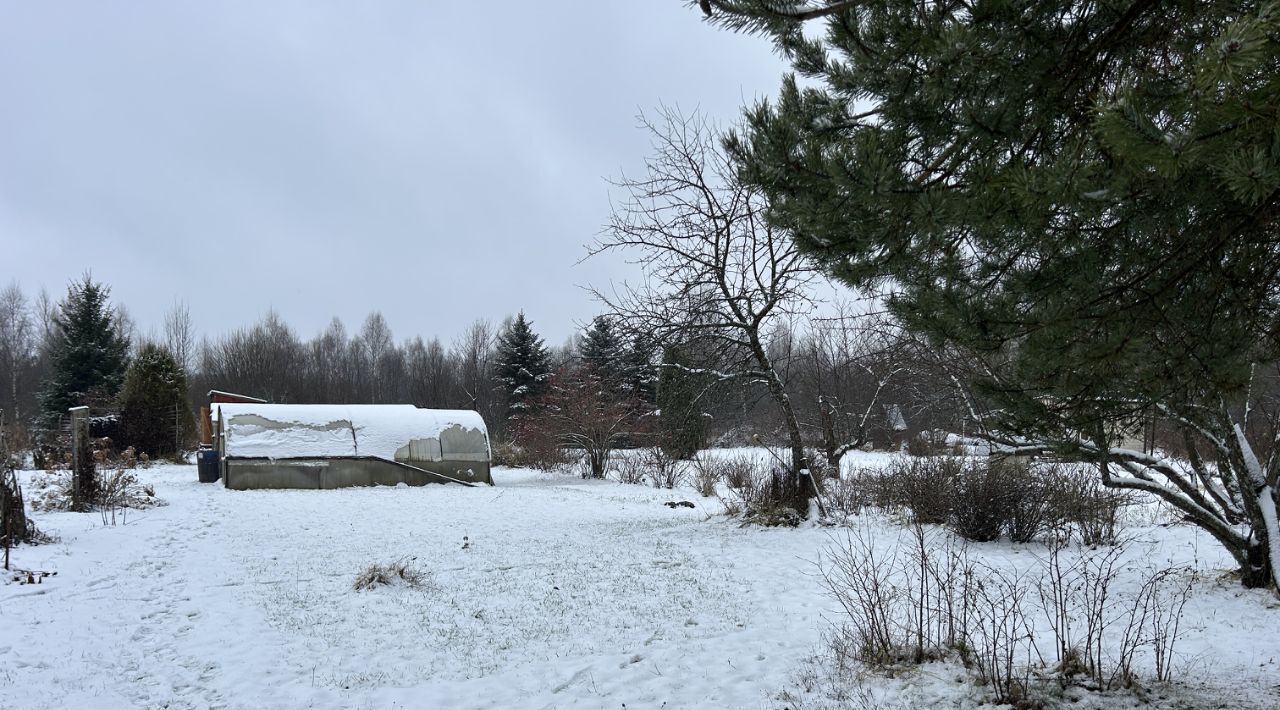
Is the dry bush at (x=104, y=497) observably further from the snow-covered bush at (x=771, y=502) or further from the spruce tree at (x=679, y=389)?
the snow-covered bush at (x=771, y=502)

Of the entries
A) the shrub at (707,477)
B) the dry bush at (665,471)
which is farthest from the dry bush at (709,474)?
the dry bush at (665,471)

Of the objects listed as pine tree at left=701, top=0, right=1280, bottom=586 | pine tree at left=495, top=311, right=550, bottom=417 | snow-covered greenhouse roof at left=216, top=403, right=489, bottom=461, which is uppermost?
pine tree at left=495, top=311, right=550, bottom=417

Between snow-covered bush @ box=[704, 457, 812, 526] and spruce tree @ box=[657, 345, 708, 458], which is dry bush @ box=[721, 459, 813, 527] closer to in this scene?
snow-covered bush @ box=[704, 457, 812, 526]

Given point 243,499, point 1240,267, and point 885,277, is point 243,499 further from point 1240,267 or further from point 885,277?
point 1240,267

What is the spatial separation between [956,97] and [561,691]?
4.18 meters

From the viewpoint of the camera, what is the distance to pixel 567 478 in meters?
21.5

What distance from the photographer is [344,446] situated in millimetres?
18469

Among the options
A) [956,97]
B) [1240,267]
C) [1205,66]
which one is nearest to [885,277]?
[956,97]

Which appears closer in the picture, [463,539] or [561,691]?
[561,691]

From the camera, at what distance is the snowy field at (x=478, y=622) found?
4.44 meters

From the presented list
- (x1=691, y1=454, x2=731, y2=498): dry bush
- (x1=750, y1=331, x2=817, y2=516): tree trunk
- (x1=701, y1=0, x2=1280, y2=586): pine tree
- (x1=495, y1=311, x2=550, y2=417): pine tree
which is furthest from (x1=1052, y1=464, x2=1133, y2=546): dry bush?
(x1=495, y1=311, x2=550, y2=417): pine tree

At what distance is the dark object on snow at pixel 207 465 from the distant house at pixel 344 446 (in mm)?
204

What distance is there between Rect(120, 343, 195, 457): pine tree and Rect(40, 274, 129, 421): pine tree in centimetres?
251

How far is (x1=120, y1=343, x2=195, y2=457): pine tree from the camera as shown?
22438 millimetres
